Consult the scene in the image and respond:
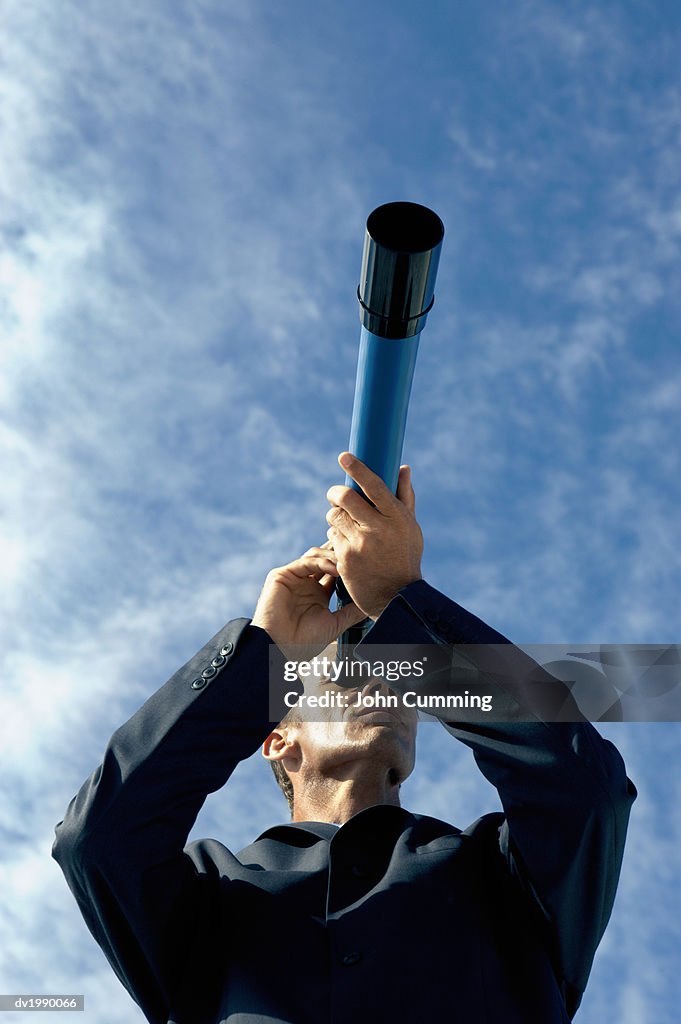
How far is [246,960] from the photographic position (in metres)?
4.23

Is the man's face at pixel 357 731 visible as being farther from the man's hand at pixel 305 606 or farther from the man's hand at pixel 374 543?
the man's hand at pixel 374 543

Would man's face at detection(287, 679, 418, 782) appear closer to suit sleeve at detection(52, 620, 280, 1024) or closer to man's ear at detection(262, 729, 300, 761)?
man's ear at detection(262, 729, 300, 761)

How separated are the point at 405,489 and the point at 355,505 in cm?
33

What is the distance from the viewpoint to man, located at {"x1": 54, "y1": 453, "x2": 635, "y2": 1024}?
13.3ft

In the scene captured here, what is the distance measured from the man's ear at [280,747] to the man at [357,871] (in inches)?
46.7

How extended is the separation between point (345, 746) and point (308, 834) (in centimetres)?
79

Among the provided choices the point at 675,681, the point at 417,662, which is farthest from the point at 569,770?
the point at 675,681

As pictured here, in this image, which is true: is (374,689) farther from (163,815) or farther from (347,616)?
(163,815)

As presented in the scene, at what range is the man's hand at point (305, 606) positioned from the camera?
4.76 m

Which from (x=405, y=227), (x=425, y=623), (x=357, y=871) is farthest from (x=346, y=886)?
(x=405, y=227)

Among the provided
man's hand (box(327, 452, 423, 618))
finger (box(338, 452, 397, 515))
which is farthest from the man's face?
finger (box(338, 452, 397, 515))

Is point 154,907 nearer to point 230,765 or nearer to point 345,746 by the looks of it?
point 230,765

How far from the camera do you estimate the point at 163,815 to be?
4285 millimetres

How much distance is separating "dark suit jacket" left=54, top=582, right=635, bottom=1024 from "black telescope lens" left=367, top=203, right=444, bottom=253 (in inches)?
52.4
